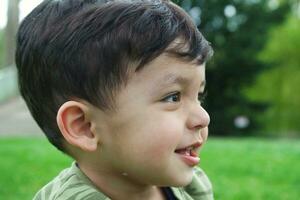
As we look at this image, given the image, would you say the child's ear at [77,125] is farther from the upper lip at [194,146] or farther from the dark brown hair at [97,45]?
the upper lip at [194,146]

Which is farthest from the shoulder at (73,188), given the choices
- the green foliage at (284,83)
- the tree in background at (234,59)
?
the green foliage at (284,83)

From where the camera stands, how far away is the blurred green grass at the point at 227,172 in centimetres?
344

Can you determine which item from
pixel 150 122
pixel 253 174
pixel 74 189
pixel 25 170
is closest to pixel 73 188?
pixel 74 189

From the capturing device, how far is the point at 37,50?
1437 mm

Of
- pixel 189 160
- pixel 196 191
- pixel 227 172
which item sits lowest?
pixel 227 172

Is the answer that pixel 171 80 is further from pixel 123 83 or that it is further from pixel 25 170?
pixel 25 170

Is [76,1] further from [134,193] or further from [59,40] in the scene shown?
[134,193]

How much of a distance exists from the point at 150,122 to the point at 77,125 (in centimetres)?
18

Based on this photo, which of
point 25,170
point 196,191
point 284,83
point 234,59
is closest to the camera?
point 196,191

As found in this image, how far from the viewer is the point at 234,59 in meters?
20.1

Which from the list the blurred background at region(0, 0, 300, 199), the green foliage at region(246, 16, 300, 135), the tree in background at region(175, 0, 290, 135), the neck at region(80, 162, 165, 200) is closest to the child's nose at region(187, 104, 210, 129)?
the neck at region(80, 162, 165, 200)

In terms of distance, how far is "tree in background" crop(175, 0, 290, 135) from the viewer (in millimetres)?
19953

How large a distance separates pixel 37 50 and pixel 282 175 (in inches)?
122

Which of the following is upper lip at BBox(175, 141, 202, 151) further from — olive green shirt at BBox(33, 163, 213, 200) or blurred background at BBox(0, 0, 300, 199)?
blurred background at BBox(0, 0, 300, 199)
